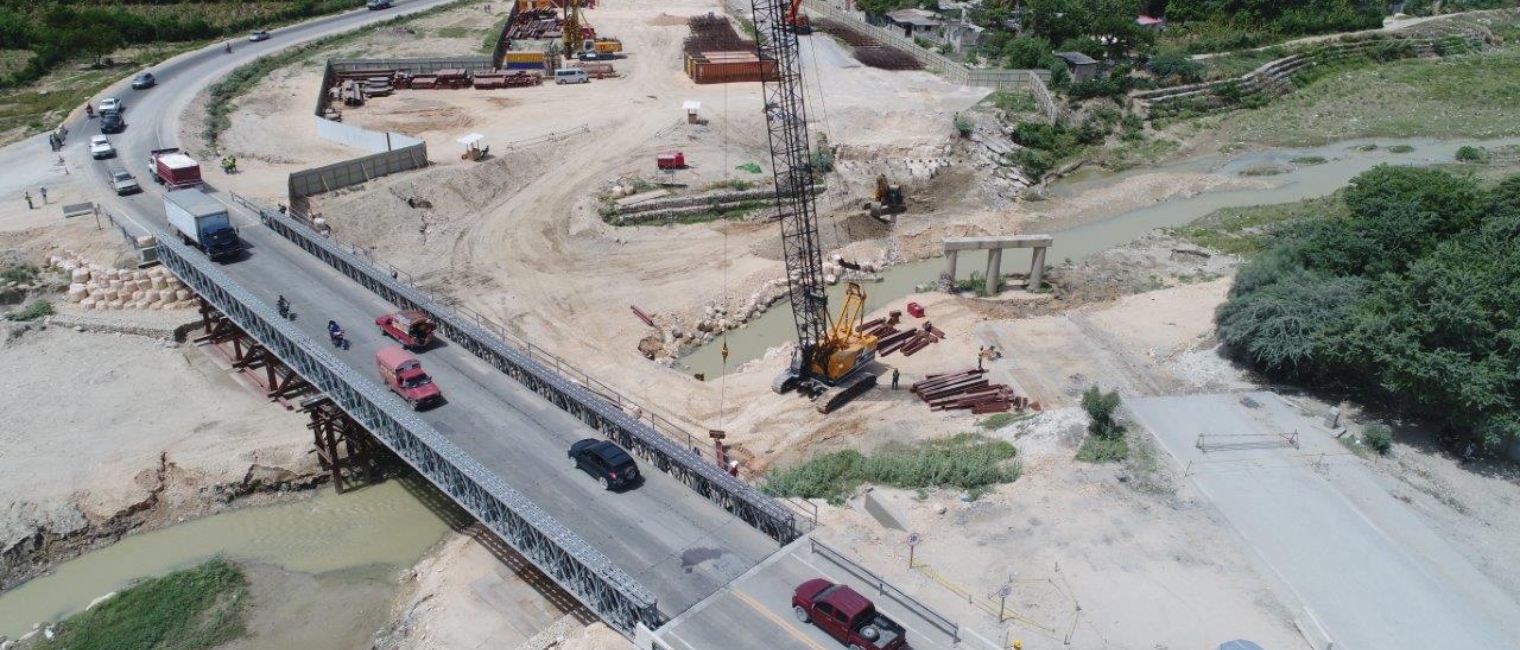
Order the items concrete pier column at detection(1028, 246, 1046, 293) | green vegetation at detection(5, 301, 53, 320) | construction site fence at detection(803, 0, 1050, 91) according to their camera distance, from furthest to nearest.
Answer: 1. construction site fence at detection(803, 0, 1050, 91)
2. concrete pier column at detection(1028, 246, 1046, 293)
3. green vegetation at detection(5, 301, 53, 320)

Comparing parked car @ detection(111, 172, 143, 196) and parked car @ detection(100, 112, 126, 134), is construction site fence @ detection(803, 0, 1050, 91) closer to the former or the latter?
parked car @ detection(111, 172, 143, 196)

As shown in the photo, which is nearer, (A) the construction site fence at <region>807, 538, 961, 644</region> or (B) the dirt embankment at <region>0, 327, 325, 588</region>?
(A) the construction site fence at <region>807, 538, 961, 644</region>

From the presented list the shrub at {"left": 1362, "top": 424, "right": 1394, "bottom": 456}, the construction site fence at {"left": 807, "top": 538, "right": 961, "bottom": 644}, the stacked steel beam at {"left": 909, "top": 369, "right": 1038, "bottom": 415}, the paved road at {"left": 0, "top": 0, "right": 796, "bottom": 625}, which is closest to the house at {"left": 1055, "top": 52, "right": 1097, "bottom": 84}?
the stacked steel beam at {"left": 909, "top": 369, "right": 1038, "bottom": 415}

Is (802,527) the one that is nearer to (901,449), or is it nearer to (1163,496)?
(901,449)

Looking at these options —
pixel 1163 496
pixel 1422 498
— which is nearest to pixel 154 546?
pixel 1163 496

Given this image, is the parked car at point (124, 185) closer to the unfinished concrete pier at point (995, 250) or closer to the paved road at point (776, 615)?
the unfinished concrete pier at point (995, 250)

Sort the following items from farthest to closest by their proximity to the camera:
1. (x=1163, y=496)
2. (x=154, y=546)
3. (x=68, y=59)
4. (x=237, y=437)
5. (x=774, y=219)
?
1. (x=68, y=59)
2. (x=774, y=219)
3. (x=237, y=437)
4. (x=154, y=546)
5. (x=1163, y=496)
